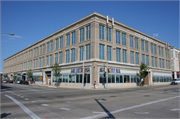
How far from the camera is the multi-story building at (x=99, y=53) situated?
34.6m

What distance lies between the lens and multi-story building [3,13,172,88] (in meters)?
34.6

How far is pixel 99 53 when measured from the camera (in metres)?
35.1

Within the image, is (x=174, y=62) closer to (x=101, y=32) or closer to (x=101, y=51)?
(x=101, y=51)

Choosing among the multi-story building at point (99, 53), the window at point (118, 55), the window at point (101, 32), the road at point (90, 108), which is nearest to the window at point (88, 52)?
the multi-story building at point (99, 53)

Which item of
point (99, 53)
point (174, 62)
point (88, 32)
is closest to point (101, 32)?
point (88, 32)

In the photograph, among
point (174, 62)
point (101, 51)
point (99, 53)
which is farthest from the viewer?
point (174, 62)

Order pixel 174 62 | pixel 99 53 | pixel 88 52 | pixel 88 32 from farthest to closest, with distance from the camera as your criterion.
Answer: pixel 174 62 < pixel 88 32 < pixel 88 52 < pixel 99 53

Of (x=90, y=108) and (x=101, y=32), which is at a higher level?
(x=101, y=32)

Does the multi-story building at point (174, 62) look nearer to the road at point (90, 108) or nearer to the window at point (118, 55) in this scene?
the window at point (118, 55)

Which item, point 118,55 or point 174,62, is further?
point 174,62

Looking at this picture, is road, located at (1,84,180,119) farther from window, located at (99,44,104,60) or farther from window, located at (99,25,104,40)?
window, located at (99,25,104,40)

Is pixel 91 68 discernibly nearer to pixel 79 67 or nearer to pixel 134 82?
pixel 79 67

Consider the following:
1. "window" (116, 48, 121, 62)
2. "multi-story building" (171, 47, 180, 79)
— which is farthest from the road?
A: "multi-story building" (171, 47, 180, 79)

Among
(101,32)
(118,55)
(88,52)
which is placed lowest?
(118,55)
